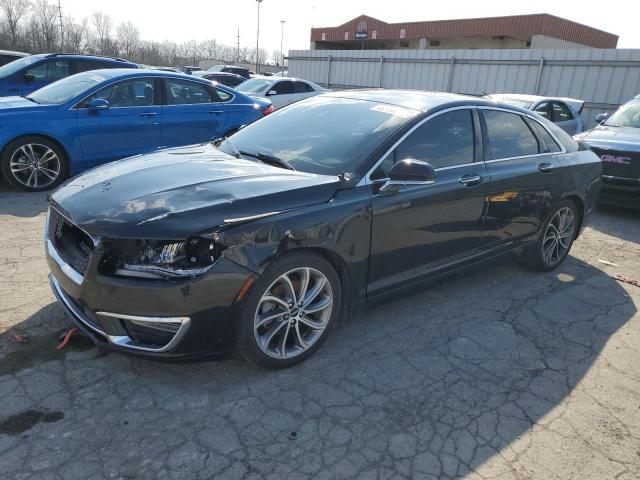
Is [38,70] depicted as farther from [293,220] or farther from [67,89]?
[293,220]

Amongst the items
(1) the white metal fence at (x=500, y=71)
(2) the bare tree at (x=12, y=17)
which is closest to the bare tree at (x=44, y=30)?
(2) the bare tree at (x=12, y=17)

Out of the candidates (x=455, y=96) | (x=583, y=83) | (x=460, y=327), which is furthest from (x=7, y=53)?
(x=583, y=83)

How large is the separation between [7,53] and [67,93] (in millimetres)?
7393

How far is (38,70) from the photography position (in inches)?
355

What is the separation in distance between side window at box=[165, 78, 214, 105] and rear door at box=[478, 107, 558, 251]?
485cm

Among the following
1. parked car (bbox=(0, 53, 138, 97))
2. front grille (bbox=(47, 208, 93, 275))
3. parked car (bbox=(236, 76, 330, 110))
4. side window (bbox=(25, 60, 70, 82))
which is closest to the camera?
front grille (bbox=(47, 208, 93, 275))

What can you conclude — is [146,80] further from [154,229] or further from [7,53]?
[7,53]

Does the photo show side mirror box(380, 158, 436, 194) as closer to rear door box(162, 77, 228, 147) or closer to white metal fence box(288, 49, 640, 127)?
rear door box(162, 77, 228, 147)

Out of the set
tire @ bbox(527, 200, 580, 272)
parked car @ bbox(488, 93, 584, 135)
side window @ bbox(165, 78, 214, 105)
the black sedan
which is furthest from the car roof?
parked car @ bbox(488, 93, 584, 135)

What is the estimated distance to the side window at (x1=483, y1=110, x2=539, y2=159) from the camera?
13.3 feet

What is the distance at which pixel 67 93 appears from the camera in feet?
21.8

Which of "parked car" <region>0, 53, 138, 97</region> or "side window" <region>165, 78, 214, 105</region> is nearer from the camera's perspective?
"side window" <region>165, 78, 214, 105</region>

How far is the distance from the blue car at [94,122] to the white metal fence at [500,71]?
41.4ft

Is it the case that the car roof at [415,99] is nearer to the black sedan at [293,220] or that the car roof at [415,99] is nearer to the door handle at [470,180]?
the black sedan at [293,220]
